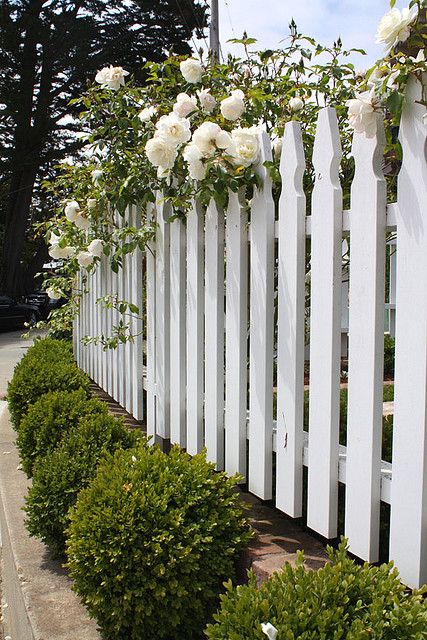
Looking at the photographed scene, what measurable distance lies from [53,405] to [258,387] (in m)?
1.60

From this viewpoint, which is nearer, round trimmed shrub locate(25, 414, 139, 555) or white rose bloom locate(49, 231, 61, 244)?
round trimmed shrub locate(25, 414, 139, 555)

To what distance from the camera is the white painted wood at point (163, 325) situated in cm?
338

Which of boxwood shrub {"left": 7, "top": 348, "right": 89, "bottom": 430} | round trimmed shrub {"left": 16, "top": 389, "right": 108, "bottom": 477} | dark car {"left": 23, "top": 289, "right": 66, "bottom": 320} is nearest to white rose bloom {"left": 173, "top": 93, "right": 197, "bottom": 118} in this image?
round trimmed shrub {"left": 16, "top": 389, "right": 108, "bottom": 477}

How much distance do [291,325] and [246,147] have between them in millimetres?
719

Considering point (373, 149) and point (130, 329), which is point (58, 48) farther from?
point (373, 149)

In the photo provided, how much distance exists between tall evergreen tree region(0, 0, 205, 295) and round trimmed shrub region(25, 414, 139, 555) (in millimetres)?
17584

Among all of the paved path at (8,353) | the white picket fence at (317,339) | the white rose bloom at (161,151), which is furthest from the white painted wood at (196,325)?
the paved path at (8,353)

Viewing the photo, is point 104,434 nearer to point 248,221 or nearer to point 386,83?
point 248,221

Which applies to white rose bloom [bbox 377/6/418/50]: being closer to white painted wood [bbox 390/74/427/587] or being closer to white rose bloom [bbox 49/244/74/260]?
white painted wood [bbox 390/74/427/587]

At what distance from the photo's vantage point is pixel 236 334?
267 cm

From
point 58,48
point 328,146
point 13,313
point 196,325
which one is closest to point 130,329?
point 196,325

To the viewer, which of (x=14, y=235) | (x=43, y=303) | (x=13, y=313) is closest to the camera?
(x=13, y=313)

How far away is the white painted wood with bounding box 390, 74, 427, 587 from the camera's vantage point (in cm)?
172

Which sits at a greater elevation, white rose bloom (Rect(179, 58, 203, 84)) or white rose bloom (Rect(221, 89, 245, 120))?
white rose bloom (Rect(179, 58, 203, 84))
